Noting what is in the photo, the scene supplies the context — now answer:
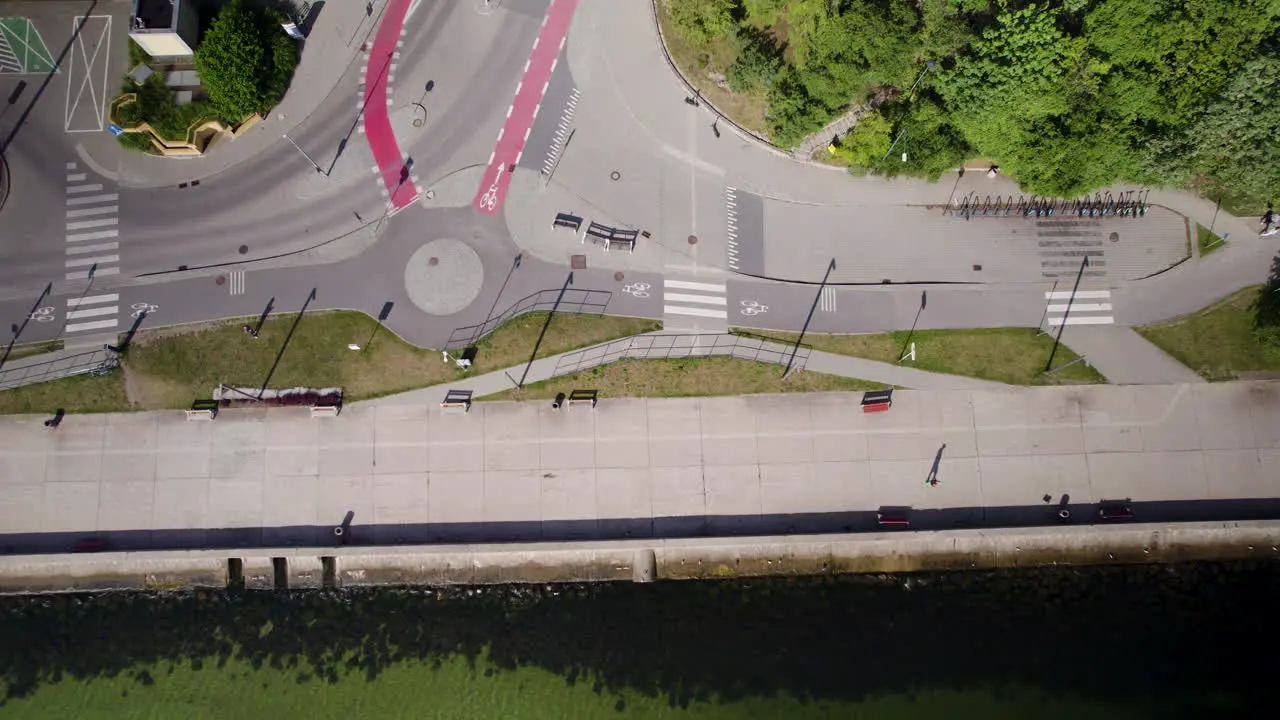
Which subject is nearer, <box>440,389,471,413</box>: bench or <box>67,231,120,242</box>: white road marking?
<box>440,389,471,413</box>: bench

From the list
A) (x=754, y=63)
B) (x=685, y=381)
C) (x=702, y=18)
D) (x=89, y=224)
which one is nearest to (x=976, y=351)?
(x=685, y=381)

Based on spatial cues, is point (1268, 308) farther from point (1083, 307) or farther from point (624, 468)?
point (624, 468)

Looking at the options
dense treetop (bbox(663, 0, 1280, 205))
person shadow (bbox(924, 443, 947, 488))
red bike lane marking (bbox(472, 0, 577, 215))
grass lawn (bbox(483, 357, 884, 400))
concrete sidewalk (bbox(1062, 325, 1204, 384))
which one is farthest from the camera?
red bike lane marking (bbox(472, 0, 577, 215))

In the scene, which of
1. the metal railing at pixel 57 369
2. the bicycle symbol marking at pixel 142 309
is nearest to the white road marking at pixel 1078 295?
the bicycle symbol marking at pixel 142 309

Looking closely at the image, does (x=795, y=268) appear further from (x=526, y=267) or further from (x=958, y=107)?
(x=526, y=267)

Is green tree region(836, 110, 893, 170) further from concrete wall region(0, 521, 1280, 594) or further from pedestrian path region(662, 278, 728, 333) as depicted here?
concrete wall region(0, 521, 1280, 594)

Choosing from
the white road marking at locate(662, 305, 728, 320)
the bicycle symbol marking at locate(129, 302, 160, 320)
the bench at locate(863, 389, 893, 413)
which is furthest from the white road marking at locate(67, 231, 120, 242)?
the bench at locate(863, 389, 893, 413)

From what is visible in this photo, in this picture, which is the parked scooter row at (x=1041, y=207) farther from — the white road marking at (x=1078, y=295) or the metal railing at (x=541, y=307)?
the metal railing at (x=541, y=307)
